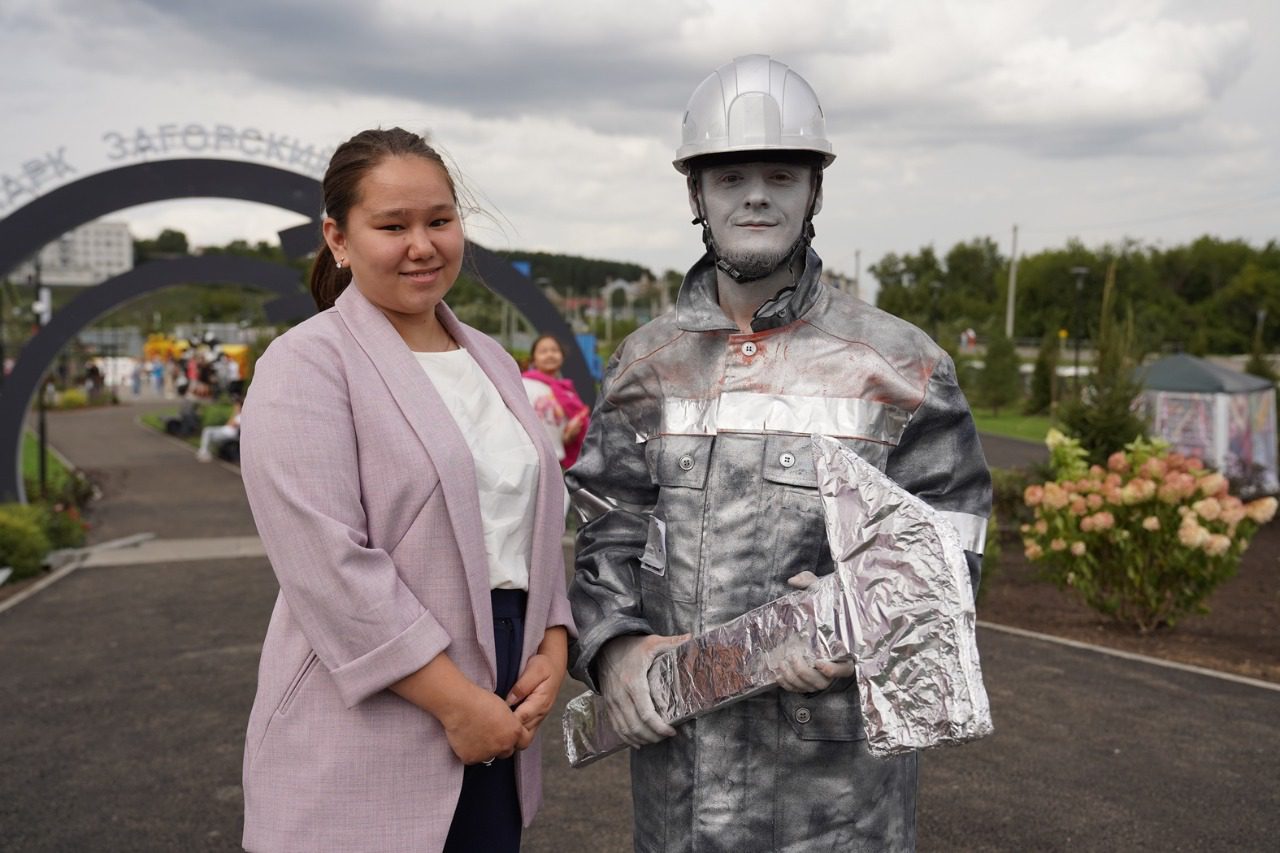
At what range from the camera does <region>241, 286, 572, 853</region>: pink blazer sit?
6.49 feet

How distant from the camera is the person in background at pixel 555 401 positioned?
8.90 metres

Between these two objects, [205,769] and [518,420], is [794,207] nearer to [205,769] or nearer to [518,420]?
[518,420]

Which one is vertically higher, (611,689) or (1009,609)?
(611,689)

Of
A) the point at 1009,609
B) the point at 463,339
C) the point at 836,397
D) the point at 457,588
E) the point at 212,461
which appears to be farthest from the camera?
the point at 212,461

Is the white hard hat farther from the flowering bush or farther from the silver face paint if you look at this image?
the flowering bush

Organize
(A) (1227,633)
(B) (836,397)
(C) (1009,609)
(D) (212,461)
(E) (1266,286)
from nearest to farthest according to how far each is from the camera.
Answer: (B) (836,397), (A) (1227,633), (C) (1009,609), (D) (212,461), (E) (1266,286)

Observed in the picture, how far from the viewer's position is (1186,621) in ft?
29.8

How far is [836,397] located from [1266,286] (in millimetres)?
63662

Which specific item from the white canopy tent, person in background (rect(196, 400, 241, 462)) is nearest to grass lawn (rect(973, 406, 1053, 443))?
the white canopy tent

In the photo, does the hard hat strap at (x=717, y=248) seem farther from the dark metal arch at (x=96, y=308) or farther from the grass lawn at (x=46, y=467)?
the grass lawn at (x=46, y=467)

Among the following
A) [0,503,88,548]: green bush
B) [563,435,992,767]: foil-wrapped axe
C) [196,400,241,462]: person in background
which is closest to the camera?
[563,435,992,767]: foil-wrapped axe

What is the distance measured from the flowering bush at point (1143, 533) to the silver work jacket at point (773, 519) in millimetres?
5966

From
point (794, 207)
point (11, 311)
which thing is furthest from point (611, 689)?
point (11, 311)

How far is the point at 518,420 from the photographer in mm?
2352
